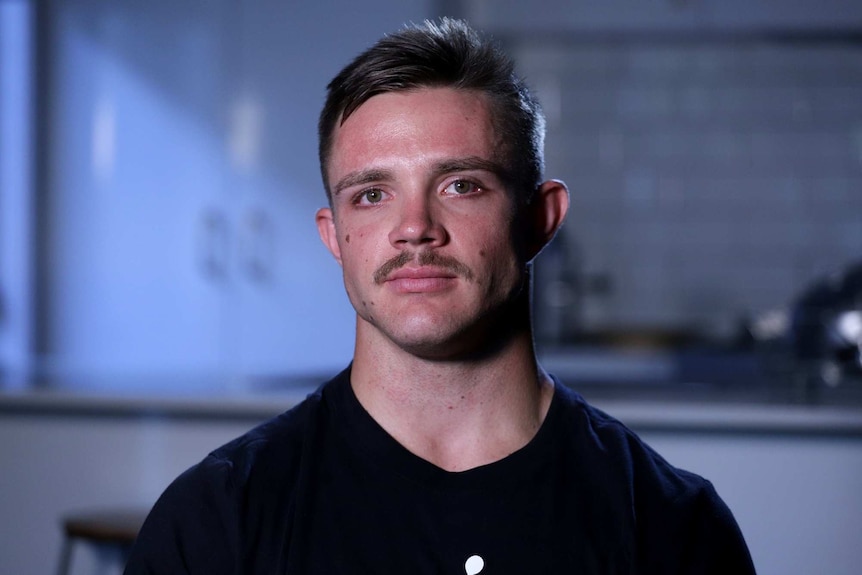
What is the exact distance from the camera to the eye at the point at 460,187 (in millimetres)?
1048

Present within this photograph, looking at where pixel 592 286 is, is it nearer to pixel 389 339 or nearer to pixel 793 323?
pixel 793 323

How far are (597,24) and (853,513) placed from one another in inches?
78.8

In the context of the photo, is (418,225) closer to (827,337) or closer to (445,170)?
(445,170)

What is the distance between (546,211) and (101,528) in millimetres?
1237

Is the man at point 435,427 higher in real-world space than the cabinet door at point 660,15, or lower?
lower

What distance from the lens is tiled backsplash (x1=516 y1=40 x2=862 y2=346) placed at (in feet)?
11.8

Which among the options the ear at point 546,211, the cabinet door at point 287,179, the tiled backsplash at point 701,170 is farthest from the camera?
the tiled backsplash at point 701,170

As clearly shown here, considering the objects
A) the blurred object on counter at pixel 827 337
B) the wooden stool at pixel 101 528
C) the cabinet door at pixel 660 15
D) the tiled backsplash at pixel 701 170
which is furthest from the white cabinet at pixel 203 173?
the blurred object on counter at pixel 827 337

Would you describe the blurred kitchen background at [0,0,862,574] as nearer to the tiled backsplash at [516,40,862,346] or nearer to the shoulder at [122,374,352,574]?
the tiled backsplash at [516,40,862,346]

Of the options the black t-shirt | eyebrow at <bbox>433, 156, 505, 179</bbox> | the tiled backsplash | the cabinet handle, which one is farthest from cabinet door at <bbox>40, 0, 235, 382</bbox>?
eyebrow at <bbox>433, 156, 505, 179</bbox>

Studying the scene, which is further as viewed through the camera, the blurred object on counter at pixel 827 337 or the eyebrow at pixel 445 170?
the blurred object on counter at pixel 827 337

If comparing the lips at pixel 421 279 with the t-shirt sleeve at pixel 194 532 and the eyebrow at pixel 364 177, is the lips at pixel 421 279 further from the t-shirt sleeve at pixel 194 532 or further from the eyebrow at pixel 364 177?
the t-shirt sleeve at pixel 194 532

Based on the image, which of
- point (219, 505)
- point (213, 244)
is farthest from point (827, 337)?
point (213, 244)

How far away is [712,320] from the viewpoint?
361 cm
